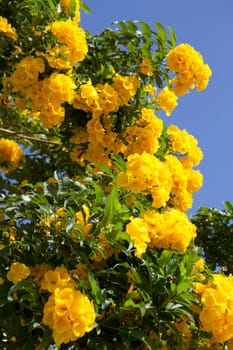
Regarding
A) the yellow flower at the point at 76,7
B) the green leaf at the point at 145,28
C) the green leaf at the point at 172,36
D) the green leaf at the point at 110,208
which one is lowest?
the green leaf at the point at 110,208

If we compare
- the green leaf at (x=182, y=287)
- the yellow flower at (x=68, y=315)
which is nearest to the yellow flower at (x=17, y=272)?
the yellow flower at (x=68, y=315)

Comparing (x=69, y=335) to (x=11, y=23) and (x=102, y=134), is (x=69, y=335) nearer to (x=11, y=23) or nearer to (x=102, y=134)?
(x=102, y=134)

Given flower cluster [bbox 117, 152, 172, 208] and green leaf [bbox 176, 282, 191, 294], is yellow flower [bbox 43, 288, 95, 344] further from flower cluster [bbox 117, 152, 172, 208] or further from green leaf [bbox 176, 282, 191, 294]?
flower cluster [bbox 117, 152, 172, 208]

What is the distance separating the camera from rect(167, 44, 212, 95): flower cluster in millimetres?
3273

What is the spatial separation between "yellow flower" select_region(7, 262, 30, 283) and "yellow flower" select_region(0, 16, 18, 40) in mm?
1557

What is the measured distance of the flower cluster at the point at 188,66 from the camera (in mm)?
3273

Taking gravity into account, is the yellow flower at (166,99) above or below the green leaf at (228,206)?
above

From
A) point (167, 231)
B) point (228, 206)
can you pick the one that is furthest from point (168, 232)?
point (228, 206)

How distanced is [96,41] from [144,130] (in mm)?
711

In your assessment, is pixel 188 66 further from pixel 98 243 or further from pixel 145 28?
pixel 98 243

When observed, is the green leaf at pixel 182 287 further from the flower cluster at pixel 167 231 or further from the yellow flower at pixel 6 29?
the yellow flower at pixel 6 29

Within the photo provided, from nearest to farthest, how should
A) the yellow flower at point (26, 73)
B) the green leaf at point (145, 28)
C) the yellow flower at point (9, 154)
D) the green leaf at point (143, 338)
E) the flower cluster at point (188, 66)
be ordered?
1. the green leaf at point (143, 338)
2. the yellow flower at point (26, 73)
3. the flower cluster at point (188, 66)
4. the green leaf at point (145, 28)
5. the yellow flower at point (9, 154)

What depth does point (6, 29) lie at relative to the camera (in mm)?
3186

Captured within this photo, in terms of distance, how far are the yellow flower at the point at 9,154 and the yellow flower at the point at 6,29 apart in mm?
1319
